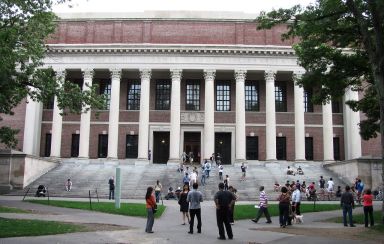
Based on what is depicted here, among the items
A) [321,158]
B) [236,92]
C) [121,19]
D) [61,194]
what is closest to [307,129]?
[321,158]

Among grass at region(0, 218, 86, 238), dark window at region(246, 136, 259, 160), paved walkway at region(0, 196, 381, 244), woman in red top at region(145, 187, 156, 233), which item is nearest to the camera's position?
paved walkway at region(0, 196, 381, 244)

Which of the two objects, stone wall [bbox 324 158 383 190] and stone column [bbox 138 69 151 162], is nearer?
stone wall [bbox 324 158 383 190]

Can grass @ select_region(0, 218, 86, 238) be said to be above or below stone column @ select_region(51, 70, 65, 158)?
below

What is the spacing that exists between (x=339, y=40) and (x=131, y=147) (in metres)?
32.6

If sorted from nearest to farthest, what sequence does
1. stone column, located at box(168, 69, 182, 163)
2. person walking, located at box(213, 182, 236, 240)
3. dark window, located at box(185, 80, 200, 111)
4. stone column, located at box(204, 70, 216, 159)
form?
person walking, located at box(213, 182, 236, 240), stone column, located at box(204, 70, 216, 159), stone column, located at box(168, 69, 182, 163), dark window, located at box(185, 80, 200, 111)

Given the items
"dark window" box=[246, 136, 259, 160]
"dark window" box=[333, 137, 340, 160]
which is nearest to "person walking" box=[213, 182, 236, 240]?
"dark window" box=[246, 136, 259, 160]

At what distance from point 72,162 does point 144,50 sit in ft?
42.4

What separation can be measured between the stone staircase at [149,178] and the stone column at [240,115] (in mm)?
1453

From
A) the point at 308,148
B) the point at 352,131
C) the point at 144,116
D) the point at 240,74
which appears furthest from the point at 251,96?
the point at 144,116

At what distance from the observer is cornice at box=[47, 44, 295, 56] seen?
46.4 meters

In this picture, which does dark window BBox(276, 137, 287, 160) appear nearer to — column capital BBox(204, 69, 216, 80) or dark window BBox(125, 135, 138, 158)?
column capital BBox(204, 69, 216, 80)

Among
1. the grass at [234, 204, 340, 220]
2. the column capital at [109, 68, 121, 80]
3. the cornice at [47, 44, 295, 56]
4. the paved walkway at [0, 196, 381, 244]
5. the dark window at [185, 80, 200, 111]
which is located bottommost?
the paved walkway at [0, 196, 381, 244]

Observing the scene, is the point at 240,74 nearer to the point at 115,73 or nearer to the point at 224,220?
the point at 115,73

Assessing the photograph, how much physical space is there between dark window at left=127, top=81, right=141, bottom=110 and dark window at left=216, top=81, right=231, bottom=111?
8.36 meters
